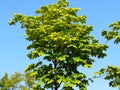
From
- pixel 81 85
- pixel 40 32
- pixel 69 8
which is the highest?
pixel 69 8

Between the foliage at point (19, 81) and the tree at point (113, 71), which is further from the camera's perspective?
the foliage at point (19, 81)

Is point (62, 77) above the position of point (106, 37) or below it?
below

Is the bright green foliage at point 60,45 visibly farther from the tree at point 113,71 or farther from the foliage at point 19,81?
the foliage at point 19,81

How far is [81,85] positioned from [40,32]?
21.7 feet

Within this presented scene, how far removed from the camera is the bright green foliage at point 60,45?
34.5 m

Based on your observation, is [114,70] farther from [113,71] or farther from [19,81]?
[19,81]

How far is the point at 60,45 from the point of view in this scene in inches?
1371

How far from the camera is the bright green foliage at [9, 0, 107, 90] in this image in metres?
34.5

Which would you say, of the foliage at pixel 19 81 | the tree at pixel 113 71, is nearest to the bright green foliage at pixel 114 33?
the tree at pixel 113 71

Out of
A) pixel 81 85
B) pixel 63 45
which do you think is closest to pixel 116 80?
pixel 81 85

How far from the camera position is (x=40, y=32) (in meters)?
35.3

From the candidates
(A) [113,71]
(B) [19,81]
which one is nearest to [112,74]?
(A) [113,71]

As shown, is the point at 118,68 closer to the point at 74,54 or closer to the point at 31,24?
the point at 74,54

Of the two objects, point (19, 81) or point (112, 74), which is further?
point (19, 81)
